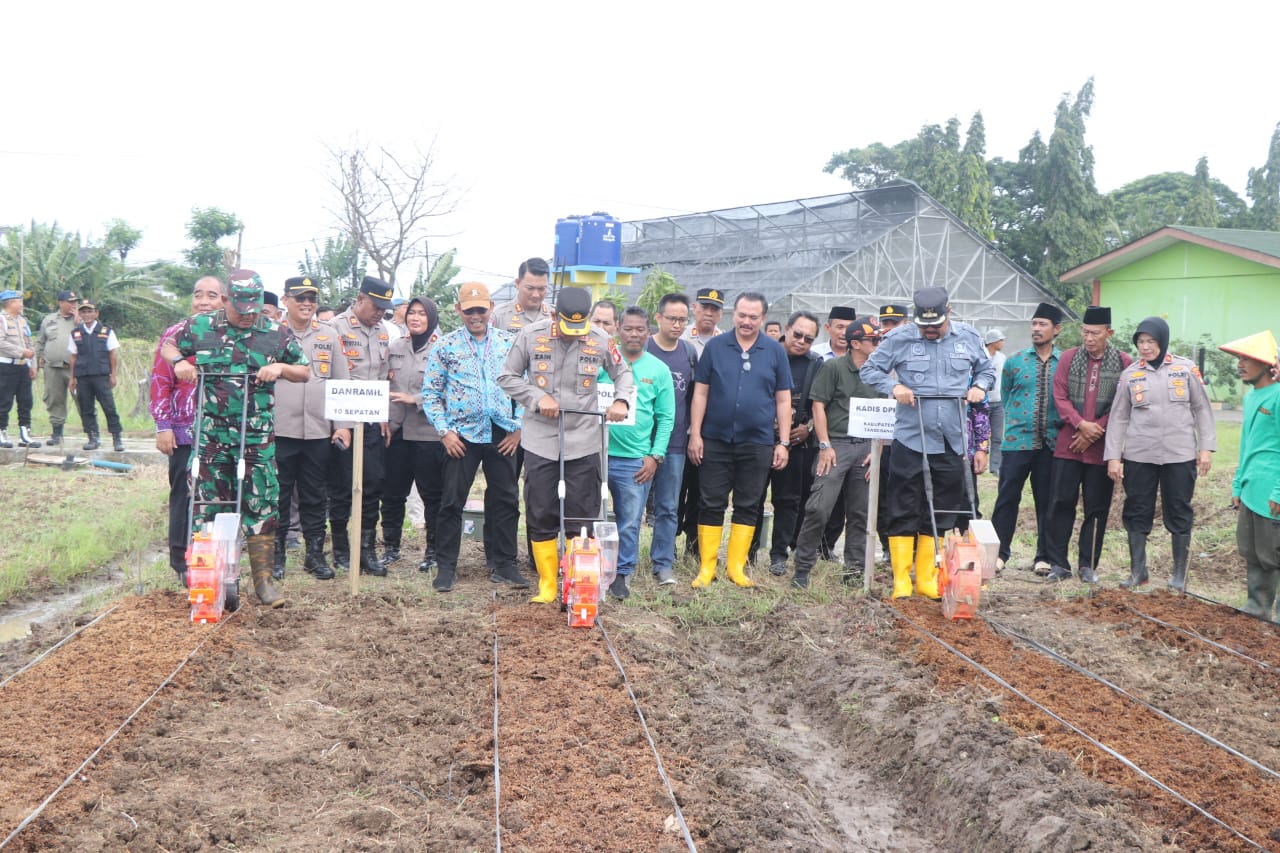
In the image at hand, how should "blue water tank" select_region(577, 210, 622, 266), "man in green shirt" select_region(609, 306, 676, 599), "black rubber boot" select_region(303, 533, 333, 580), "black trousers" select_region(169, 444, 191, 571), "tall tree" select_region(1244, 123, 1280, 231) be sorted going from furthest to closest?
"tall tree" select_region(1244, 123, 1280, 231), "blue water tank" select_region(577, 210, 622, 266), "black rubber boot" select_region(303, 533, 333, 580), "man in green shirt" select_region(609, 306, 676, 599), "black trousers" select_region(169, 444, 191, 571)

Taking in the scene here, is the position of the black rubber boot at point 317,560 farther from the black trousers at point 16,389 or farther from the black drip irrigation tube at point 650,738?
the black trousers at point 16,389

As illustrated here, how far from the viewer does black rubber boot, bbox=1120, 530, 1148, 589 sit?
783 centimetres

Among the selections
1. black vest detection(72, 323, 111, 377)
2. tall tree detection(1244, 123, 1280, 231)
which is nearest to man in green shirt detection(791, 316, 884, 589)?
black vest detection(72, 323, 111, 377)

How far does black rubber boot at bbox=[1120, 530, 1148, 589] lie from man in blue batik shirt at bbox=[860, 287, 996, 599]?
162 centimetres

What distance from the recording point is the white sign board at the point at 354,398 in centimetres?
661

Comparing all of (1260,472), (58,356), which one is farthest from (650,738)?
(58,356)

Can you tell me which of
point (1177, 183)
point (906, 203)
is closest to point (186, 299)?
point (906, 203)

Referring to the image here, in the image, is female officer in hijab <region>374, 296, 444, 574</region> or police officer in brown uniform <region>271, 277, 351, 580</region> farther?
female officer in hijab <region>374, 296, 444, 574</region>

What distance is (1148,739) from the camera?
4.60 m

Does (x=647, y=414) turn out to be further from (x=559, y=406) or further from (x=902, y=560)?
(x=902, y=560)

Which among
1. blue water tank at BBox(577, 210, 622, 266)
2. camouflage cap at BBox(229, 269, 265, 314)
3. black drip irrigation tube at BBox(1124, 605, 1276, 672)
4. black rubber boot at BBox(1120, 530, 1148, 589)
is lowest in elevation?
black drip irrigation tube at BBox(1124, 605, 1276, 672)

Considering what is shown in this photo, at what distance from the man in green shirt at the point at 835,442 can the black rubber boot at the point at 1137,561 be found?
192 cm

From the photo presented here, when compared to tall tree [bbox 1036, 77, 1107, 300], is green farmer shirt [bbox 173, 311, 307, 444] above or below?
below

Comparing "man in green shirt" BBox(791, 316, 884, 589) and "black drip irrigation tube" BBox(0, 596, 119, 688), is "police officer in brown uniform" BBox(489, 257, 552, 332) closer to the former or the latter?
"man in green shirt" BBox(791, 316, 884, 589)
